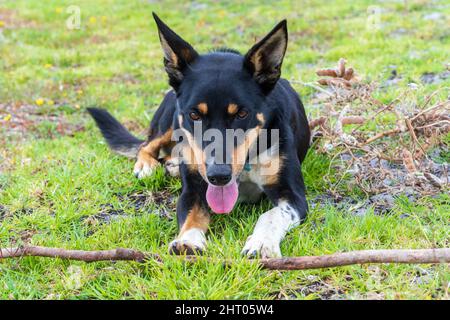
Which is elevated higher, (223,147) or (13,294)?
(223,147)

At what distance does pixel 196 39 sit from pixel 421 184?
694 centimetres

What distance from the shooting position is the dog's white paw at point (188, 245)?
10.0ft

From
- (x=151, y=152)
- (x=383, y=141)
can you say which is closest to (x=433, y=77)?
(x=383, y=141)

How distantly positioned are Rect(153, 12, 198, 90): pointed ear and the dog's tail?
1.64 metres

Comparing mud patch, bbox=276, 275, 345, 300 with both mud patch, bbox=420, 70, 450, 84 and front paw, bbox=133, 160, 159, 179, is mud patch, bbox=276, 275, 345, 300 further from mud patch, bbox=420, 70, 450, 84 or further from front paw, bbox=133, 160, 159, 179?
mud patch, bbox=420, 70, 450, 84

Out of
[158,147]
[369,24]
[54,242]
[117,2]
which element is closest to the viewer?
[54,242]

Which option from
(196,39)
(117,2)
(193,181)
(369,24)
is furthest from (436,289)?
(117,2)

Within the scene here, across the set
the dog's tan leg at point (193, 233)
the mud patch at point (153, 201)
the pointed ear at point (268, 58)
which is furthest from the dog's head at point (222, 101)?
the mud patch at point (153, 201)

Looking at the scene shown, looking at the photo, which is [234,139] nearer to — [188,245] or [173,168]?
[188,245]

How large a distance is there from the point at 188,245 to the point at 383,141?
2.40 m

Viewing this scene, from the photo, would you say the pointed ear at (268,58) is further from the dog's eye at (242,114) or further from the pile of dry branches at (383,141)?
the pile of dry branches at (383,141)

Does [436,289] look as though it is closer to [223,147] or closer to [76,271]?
[223,147]

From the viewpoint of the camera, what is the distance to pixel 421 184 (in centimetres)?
394

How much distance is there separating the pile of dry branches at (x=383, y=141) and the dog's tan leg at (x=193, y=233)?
1.16m
